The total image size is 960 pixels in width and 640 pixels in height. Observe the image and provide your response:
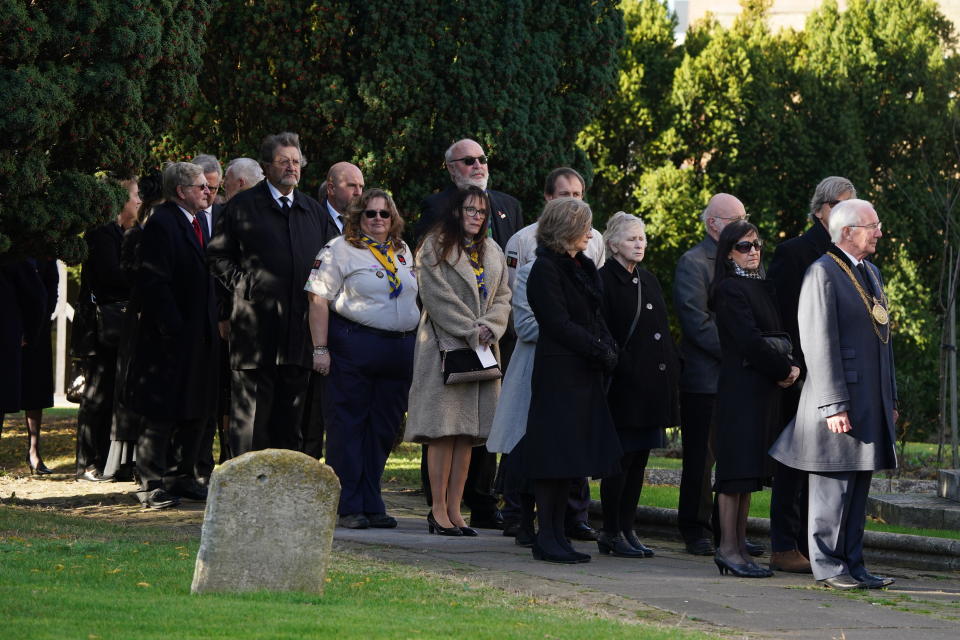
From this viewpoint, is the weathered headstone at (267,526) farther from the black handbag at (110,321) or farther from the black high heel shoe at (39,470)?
the black high heel shoe at (39,470)

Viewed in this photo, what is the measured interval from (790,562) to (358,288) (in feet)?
10.2

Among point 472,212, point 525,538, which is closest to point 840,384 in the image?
point 525,538

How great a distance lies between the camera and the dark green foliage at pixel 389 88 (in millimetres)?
17641

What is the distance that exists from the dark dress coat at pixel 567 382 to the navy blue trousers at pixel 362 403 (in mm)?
1337

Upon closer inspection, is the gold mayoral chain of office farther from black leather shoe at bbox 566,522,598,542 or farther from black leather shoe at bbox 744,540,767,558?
black leather shoe at bbox 566,522,598,542

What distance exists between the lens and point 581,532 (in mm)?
9516

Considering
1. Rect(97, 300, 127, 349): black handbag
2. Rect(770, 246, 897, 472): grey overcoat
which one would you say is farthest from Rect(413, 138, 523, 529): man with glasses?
Rect(97, 300, 127, 349): black handbag

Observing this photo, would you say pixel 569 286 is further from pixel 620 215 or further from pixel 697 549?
pixel 697 549

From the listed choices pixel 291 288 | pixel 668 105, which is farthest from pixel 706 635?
pixel 668 105

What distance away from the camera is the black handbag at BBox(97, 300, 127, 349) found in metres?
12.1

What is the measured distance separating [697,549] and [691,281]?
1.67m

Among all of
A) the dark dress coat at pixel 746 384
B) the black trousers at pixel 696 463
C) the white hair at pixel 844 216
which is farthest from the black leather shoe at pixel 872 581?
the white hair at pixel 844 216

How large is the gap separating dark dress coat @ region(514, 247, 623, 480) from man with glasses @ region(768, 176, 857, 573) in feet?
3.30

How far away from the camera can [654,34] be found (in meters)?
38.2
